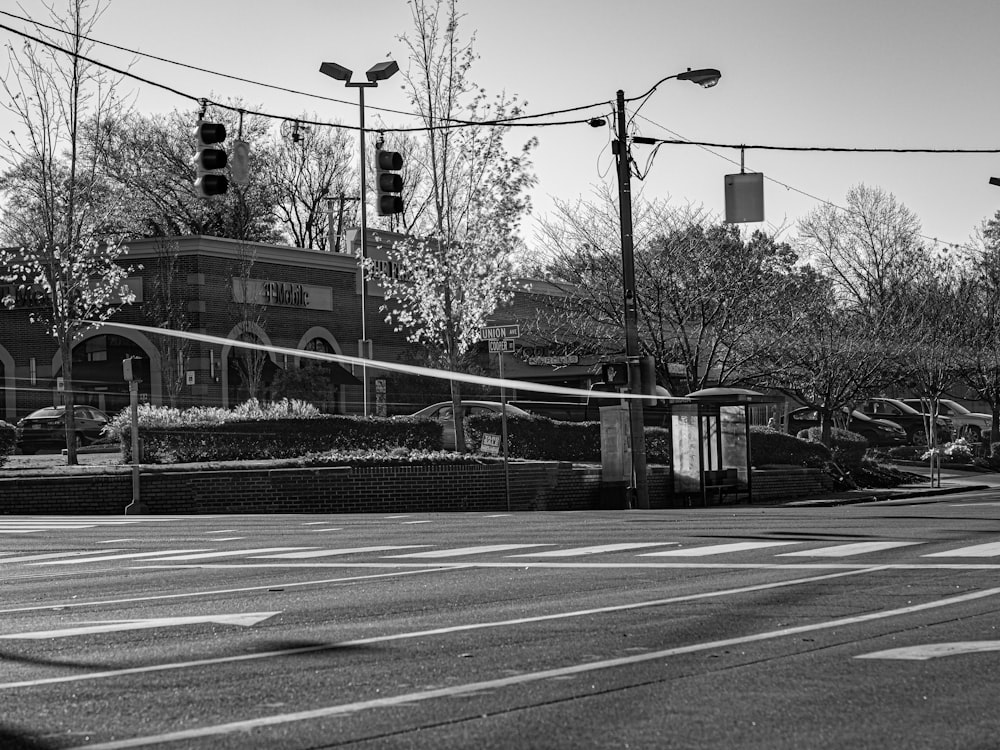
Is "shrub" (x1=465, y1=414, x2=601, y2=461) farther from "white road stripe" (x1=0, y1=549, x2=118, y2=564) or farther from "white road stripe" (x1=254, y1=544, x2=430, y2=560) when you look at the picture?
"white road stripe" (x1=0, y1=549, x2=118, y2=564)

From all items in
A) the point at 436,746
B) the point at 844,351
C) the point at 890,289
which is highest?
the point at 890,289

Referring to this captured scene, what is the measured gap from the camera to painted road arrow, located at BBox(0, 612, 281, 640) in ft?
27.3

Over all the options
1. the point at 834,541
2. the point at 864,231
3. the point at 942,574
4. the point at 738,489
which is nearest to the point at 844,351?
the point at 738,489

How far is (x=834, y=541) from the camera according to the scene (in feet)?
45.2

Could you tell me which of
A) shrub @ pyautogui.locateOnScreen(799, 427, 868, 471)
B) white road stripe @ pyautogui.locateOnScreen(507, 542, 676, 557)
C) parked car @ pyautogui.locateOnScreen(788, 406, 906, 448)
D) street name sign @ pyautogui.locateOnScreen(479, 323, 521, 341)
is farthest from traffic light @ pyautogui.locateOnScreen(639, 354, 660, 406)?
parked car @ pyautogui.locateOnScreen(788, 406, 906, 448)

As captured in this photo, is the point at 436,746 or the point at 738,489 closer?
the point at 436,746

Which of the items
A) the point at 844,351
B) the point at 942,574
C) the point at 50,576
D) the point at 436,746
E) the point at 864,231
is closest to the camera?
the point at 436,746

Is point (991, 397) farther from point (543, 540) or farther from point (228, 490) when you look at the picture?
point (543, 540)

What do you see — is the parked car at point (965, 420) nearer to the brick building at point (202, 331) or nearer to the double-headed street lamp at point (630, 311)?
the brick building at point (202, 331)

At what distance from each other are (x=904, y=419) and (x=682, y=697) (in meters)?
44.2

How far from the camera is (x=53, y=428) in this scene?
3372 centimetres

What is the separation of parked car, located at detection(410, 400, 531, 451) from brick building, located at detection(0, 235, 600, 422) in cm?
775

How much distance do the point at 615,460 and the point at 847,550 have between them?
1299 cm

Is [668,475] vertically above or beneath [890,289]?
beneath
